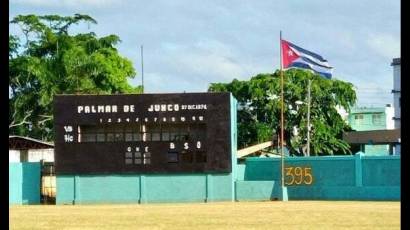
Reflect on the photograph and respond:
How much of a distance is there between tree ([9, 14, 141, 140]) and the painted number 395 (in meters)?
22.1

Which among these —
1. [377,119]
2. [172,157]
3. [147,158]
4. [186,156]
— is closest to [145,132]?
[147,158]

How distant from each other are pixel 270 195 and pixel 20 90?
95.1 feet

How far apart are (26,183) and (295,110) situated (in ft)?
104

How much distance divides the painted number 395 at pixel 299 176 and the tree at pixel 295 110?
23.7 metres

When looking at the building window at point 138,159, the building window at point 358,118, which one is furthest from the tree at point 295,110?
the building window at point 358,118

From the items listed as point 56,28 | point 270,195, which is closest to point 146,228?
point 270,195

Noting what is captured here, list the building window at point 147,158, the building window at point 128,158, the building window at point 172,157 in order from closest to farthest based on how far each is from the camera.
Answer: the building window at point 172,157, the building window at point 147,158, the building window at point 128,158

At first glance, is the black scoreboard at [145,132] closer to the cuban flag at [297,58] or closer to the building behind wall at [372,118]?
the cuban flag at [297,58]

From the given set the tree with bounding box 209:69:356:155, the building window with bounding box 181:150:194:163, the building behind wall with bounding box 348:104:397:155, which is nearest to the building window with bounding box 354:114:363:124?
the building behind wall with bounding box 348:104:397:155

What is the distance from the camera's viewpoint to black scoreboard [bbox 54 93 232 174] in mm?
36750

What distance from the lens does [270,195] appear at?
40688 millimetres

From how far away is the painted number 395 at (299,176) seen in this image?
41344 millimetres

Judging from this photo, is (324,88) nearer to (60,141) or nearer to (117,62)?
(117,62)

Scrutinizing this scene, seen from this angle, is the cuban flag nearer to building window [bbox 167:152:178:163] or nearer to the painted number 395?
the painted number 395
